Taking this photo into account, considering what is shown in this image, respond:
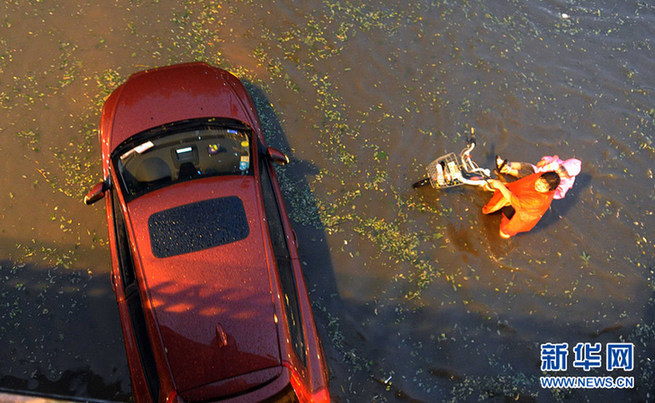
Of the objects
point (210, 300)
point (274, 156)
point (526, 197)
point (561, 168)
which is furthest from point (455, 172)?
point (210, 300)

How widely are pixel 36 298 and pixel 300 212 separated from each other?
10.2 ft

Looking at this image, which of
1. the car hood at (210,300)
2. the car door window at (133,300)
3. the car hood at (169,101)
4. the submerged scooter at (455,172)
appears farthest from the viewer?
the submerged scooter at (455,172)

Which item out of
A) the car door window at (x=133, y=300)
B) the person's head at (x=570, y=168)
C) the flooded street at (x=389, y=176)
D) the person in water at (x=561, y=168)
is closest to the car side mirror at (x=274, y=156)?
the flooded street at (x=389, y=176)

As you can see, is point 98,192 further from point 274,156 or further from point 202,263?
point 274,156

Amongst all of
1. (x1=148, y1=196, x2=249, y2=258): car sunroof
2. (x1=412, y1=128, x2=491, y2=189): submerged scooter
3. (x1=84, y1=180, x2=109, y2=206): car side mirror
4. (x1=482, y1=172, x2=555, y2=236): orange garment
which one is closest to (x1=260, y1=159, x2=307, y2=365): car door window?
(x1=148, y1=196, x2=249, y2=258): car sunroof

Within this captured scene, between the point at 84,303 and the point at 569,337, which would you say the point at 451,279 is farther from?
the point at 84,303

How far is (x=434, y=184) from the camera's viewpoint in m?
5.48

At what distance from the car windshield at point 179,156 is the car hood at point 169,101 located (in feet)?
0.99

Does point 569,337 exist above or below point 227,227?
below

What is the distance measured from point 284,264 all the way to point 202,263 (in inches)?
30.7

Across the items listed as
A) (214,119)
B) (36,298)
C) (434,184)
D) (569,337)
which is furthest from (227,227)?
(569,337)

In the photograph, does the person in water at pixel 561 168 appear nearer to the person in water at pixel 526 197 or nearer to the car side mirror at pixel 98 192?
the person in water at pixel 526 197

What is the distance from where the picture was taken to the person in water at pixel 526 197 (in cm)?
→ 485

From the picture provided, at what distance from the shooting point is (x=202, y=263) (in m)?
3.77
